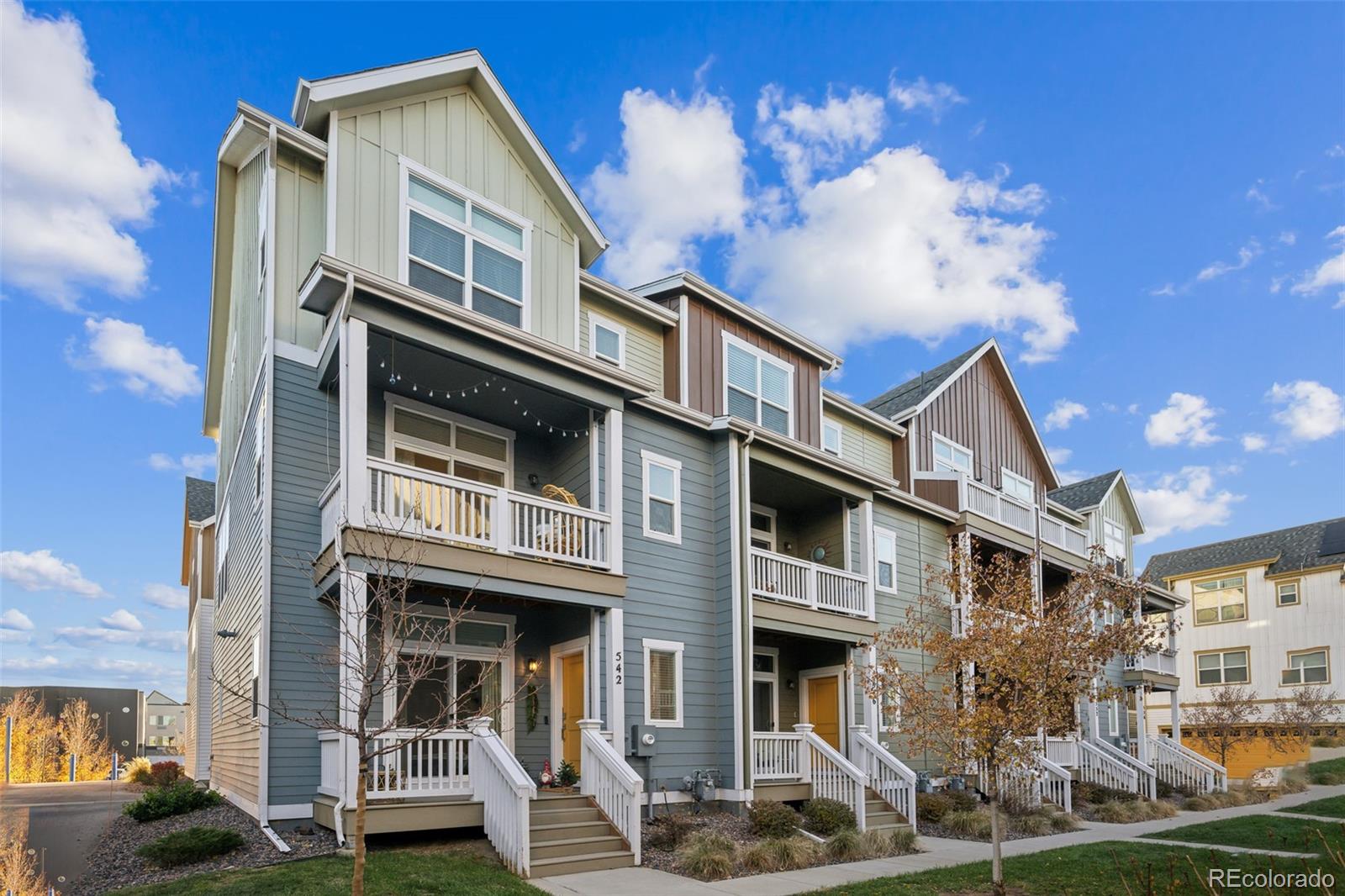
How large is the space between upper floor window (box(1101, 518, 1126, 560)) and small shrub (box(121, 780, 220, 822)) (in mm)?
26792

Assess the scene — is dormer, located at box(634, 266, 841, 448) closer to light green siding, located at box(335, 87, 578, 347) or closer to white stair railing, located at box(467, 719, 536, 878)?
light green siding, located at box(335, 87, 578, 347)

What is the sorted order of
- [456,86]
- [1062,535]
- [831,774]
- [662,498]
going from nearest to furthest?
[456,86] < [662,498] < [831,774] < [1062,535]

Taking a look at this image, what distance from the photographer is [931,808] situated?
1759cm

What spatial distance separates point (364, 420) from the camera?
12.0 m

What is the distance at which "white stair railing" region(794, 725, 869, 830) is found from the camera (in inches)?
636

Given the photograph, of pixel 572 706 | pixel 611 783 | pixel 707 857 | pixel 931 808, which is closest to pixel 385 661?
pixel 611 783

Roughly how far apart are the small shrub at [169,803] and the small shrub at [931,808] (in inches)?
460

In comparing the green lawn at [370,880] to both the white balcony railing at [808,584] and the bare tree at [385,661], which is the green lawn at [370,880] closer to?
the bare tree at [385,661]

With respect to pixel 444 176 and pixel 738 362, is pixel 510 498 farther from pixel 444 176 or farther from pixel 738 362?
pixel 738 362

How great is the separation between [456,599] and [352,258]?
198 inches

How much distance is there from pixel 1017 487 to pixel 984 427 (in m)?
2.40

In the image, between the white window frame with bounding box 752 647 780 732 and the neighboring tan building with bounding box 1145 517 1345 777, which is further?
the neighboring tan building with bounding box 1145 517 1345 777

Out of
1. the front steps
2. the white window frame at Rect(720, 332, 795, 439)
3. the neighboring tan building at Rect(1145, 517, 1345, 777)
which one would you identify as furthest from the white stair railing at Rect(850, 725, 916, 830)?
the neighboring tan building at Rect(1145, 517, 1345, 777)

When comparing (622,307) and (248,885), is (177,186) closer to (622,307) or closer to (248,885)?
(622,307)
